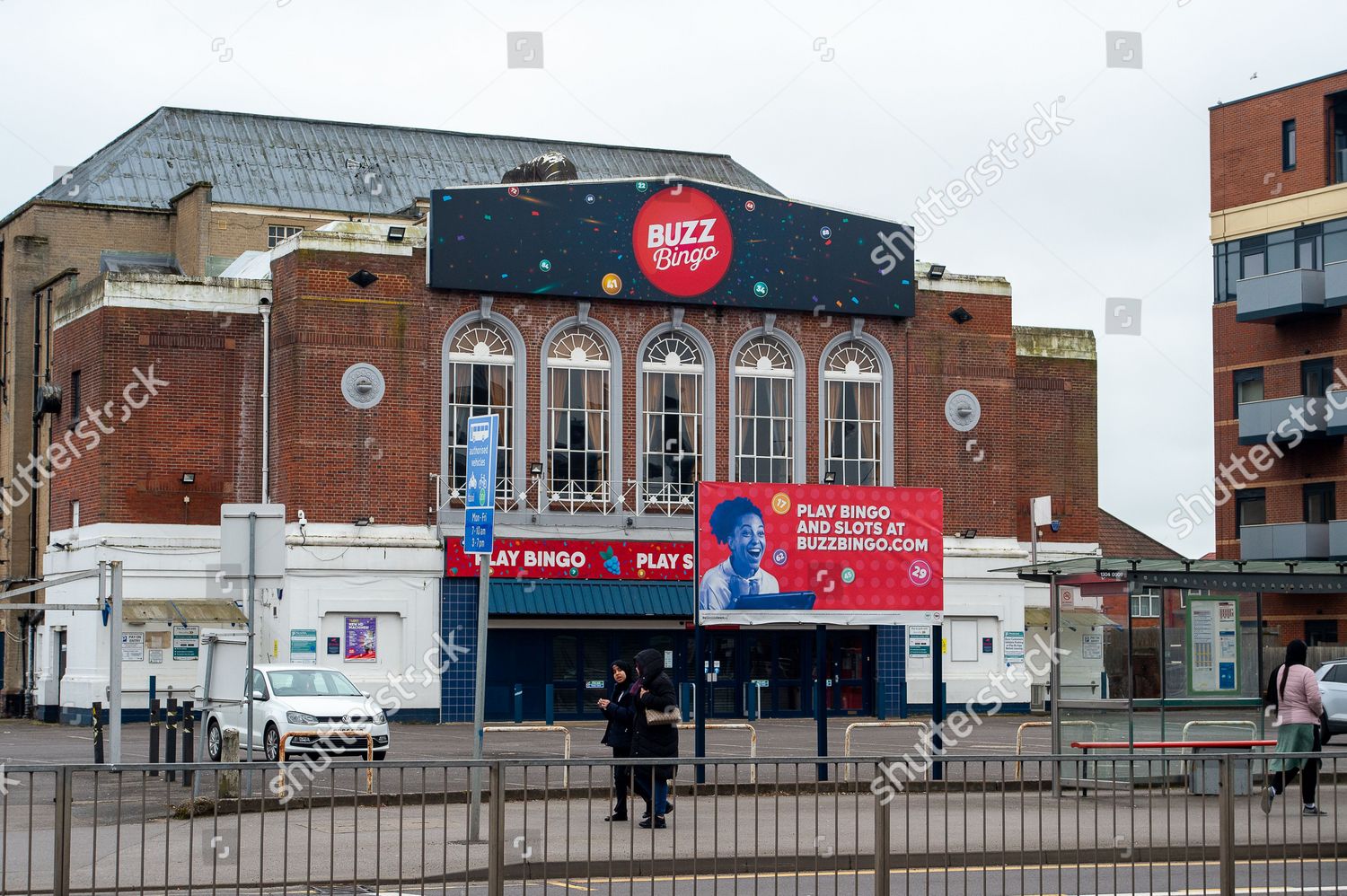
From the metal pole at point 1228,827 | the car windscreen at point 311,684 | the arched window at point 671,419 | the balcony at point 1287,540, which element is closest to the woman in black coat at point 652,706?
the metal pole at point 1228,827

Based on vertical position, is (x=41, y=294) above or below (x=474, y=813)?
above

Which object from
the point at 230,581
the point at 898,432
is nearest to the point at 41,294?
the point at 898,432

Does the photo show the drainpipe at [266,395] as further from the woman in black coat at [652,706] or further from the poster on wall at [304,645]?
the woman in black coat at [652,706]

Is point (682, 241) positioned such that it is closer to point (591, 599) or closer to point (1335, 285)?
point (591, 599)

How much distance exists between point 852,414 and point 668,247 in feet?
19.9

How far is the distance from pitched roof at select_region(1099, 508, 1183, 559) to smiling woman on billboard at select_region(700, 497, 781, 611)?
5099 centimetres

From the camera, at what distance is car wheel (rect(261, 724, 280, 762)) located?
26406 millimetres

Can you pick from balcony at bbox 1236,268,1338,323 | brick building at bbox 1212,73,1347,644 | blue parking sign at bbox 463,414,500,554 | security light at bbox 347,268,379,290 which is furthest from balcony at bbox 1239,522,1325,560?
blue parking sign at bbox 463,414,500,554

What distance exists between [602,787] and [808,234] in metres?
33.3

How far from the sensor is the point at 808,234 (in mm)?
44000

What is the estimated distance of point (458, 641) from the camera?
134 ft

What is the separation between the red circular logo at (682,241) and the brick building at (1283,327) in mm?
20687

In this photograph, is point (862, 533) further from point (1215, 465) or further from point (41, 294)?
point (1215, 465)

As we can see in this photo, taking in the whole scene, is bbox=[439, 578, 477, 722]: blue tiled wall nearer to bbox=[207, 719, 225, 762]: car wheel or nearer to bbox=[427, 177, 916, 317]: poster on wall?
bbox=[427, 177, 916, 317]: poster on wall
